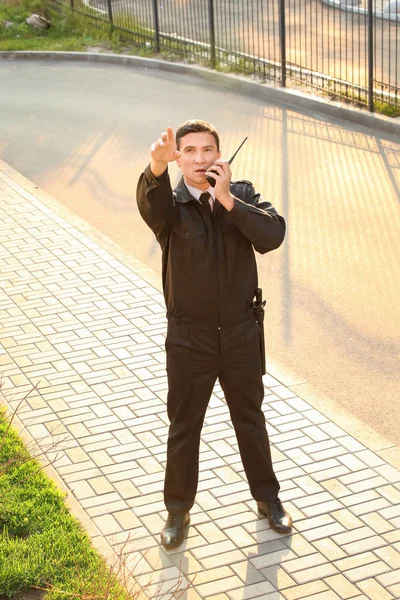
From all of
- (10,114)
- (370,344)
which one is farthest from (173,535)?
(10,114)

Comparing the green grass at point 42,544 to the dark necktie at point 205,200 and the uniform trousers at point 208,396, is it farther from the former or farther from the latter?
the dark necktie at point 205,200

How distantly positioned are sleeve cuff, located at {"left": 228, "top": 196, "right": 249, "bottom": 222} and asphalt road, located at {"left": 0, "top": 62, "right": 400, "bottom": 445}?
2.39m

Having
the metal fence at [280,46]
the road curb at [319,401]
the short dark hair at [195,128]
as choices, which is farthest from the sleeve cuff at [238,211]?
the metal fence at [280,46]

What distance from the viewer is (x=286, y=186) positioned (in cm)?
1152

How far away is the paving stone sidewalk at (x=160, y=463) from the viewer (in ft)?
16.5

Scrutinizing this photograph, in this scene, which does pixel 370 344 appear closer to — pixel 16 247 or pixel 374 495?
pixel 374 495

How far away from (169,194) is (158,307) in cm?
386

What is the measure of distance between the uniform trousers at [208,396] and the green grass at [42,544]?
563 mm

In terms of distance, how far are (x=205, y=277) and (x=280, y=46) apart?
12.2 meters

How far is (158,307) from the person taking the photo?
850 cm

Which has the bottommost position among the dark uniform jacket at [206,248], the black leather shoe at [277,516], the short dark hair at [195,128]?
the black leather shoe at [277,516]

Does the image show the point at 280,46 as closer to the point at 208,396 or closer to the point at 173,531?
the point at 208,396

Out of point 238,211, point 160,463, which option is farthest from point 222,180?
point 160,463

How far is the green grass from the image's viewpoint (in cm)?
475
